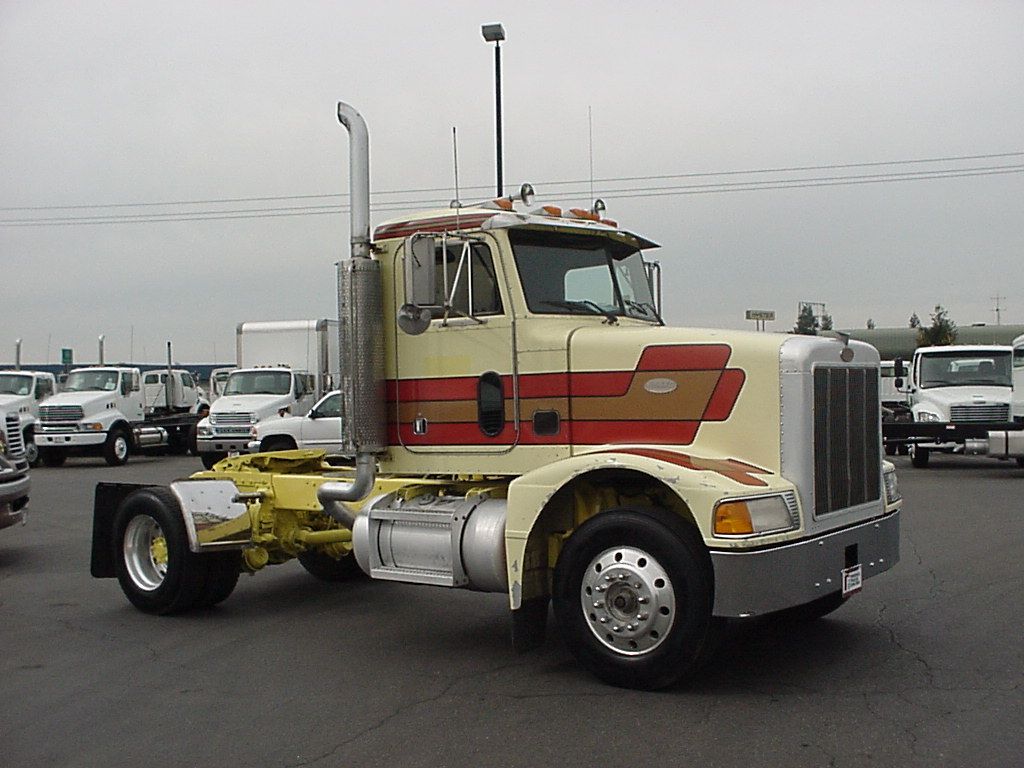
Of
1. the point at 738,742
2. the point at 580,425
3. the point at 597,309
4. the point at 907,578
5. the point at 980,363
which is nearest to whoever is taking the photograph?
the point at 738,742

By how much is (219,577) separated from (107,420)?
18.5 meters

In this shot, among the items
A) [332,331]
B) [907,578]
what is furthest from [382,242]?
[332,331]

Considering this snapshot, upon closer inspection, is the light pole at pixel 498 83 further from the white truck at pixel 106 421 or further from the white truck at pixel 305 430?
the white truck at pixel 106 421

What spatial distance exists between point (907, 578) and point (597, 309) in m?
3.93

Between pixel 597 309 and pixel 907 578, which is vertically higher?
pixel 597 309

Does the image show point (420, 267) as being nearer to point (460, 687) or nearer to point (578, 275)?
point (578, 275)

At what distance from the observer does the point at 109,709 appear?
5906mm

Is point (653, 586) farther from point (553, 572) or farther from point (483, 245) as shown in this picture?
point (483, 245)

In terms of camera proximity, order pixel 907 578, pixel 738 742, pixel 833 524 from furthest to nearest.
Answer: pixel 907 578
pixel 833 524
pixel 738 742

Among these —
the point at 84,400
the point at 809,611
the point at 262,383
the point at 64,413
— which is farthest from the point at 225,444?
the point at 809,611

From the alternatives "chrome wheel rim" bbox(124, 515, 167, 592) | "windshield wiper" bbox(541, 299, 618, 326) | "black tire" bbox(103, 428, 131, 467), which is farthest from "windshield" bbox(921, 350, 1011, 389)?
"black tire" bbox(103, 428, 131, 467)

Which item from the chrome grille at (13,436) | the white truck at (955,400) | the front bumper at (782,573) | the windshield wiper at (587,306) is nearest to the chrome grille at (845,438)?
the front bumper at (782,573)

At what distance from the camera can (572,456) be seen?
268 inches

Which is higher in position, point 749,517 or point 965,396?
point 965,396
